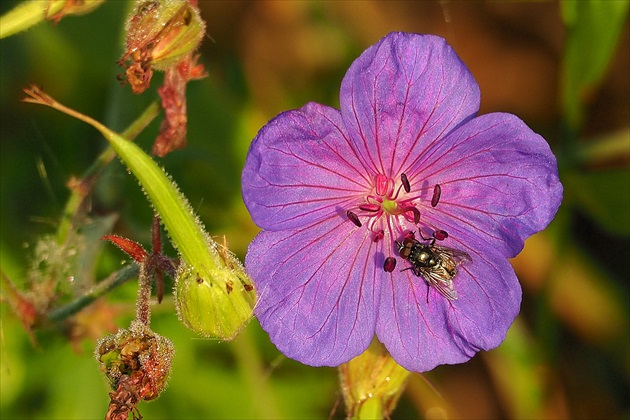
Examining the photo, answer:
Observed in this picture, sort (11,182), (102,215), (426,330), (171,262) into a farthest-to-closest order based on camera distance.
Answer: (11,182) < (102,215) < (426,330) < (171,262)

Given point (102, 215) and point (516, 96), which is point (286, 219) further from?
point (516, 96)

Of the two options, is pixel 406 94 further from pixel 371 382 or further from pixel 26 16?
pixel 26 16

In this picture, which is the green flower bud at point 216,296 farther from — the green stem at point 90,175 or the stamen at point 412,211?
the green stem at point 90,175

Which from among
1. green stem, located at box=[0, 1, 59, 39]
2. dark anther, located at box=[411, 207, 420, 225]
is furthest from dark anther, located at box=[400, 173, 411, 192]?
green stem, located at box=[0, 1, 59, 39]

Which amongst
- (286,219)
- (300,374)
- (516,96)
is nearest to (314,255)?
(286,219)

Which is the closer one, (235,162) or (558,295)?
(235,162)

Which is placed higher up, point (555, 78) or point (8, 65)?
point (8, 65)
